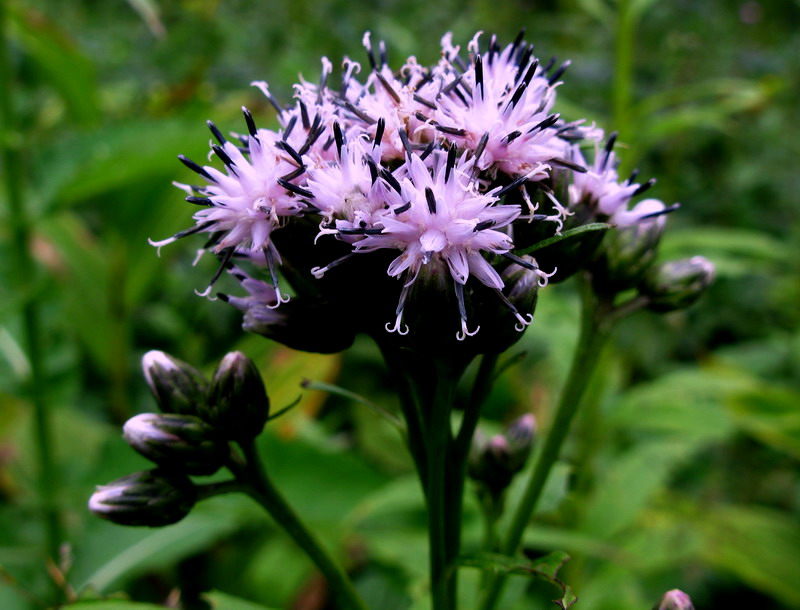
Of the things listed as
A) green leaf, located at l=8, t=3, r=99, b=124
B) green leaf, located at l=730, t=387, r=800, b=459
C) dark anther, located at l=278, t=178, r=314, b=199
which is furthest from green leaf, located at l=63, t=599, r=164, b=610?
green leaf, located at l=730, t=387, r=800, b=459

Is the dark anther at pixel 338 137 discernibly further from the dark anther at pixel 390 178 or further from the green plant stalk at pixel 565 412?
the green plant stalk at pixel 565 412

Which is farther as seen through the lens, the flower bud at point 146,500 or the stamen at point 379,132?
the flower bud at point 146,500

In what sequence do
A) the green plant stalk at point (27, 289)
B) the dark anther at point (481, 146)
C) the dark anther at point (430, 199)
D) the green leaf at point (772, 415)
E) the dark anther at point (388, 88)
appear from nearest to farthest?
the dark anther at point (430, 199) → the dark anther at point (481, 146) → the dark anther at point (388, 88) → the green plant stalk at point (27, 289) → the green leaf at point (772, 415)

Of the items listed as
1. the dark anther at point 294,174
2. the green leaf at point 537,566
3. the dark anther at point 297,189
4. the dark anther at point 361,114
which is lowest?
the green leaf at point 537,566

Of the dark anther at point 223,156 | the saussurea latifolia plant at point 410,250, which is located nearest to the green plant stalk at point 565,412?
the saussurea latifolia plant at point 410,250

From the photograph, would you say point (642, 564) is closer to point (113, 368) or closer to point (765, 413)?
point (765, 413)

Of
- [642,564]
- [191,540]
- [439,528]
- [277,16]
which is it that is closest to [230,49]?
[277,16]

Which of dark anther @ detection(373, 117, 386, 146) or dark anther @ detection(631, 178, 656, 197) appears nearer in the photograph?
dark anther @ detection(373, 117, 386, 146)

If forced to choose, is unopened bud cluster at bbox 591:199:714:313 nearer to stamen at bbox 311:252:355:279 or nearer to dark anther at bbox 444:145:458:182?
dark anther at bbox 444:145:458:182
